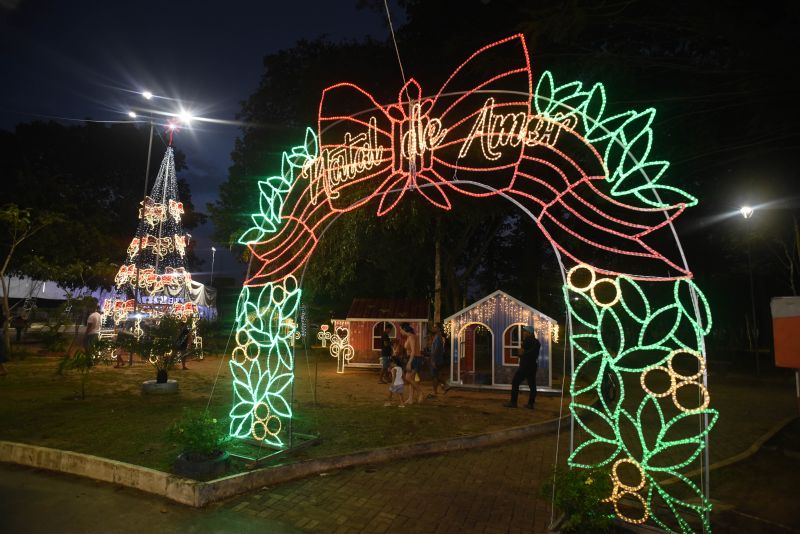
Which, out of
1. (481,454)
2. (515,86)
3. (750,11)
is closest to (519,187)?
(515,86)

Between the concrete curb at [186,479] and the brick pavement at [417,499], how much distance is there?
0.54 ft

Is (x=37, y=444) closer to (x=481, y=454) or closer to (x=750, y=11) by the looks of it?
(x=481, y=454)

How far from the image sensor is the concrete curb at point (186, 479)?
5316 mm

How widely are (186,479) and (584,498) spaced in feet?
14.0

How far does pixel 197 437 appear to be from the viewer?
5738 mm

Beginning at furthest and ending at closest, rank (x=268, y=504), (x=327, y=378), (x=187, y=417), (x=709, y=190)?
(x=327, y=378) → (x=709, y=190) → (x=187, y=417) → (x=268, y=504)

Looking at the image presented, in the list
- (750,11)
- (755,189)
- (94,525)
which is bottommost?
(94,525)

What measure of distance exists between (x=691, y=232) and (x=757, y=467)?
14.5 meters

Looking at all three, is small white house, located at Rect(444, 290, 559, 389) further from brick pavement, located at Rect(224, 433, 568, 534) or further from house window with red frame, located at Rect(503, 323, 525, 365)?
brick pavement, located at Rect(224, 433, 568, 534)

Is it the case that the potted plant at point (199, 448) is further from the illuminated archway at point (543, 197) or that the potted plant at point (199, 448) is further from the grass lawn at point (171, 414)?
the illuminated archway at point (543, 197)

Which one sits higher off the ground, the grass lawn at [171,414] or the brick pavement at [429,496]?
the grass lawn at [171,414]

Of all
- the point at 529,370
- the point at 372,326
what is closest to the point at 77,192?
the point at 372,326

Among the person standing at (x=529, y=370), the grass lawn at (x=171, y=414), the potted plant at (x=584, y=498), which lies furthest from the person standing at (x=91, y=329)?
the potted plant at (x=584, y=498)

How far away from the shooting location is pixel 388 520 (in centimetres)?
489
